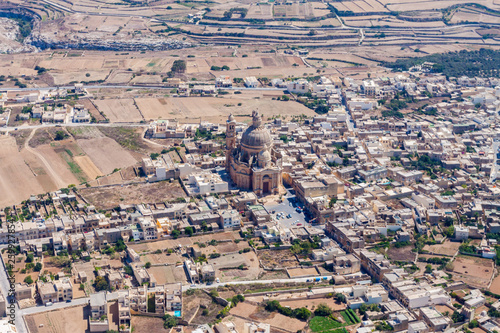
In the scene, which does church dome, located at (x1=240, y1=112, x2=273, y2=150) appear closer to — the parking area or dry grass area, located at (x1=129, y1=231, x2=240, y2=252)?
the parking area

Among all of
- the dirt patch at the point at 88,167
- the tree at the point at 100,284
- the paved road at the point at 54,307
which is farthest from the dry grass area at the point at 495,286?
the dirt patch at the point at 88,167

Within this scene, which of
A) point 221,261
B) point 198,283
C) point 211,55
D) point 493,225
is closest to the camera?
point 198,283

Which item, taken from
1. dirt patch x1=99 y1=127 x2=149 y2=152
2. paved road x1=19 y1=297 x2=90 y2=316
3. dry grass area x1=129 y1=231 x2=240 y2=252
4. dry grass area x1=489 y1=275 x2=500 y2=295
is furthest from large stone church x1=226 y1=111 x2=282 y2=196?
paved road x1=19 y1=297 x2=90 y2=316

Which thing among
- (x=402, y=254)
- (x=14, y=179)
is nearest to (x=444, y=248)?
(x=402, y=254)

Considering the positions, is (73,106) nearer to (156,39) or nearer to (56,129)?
(56,129)

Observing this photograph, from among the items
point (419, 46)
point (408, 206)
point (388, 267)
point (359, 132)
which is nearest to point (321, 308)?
point (388, 267)

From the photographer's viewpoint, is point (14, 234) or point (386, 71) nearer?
point (14, 234)

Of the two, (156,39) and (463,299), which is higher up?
(156,39)
